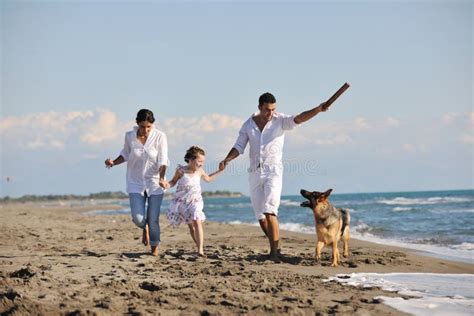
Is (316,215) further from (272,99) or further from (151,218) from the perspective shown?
(151,218)

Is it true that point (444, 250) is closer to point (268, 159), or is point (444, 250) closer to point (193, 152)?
point (268, 159)

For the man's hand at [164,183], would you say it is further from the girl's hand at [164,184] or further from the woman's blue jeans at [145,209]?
the woman's blue jeans at [145,209]

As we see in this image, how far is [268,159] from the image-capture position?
759cm

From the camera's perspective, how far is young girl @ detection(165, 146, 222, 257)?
8141 millimetres

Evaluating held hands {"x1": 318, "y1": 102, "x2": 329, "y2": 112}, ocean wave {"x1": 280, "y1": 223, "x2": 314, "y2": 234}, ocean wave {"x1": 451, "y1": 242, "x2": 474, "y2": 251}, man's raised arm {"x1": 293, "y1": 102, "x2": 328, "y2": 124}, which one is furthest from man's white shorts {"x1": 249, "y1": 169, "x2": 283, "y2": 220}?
ocean wave {"x1": 280, "y1": 223, "x2": 314, "y2": 234}

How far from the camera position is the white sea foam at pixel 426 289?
4.66m

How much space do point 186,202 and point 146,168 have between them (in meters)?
0.81

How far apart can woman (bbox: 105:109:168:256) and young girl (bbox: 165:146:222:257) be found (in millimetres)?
345

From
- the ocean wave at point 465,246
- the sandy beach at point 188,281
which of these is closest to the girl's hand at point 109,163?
the sandy beach at point 188,281

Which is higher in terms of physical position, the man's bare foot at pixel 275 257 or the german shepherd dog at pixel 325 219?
the german shepherd dog at pixel 325 219

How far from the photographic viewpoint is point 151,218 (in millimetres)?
7906

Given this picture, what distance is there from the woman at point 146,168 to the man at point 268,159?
1253 millimetres

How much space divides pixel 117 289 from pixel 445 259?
551 centimetres

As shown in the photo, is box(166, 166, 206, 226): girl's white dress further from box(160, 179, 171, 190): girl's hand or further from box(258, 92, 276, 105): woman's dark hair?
box(258, 92, 276, 105): woman's dark hair
